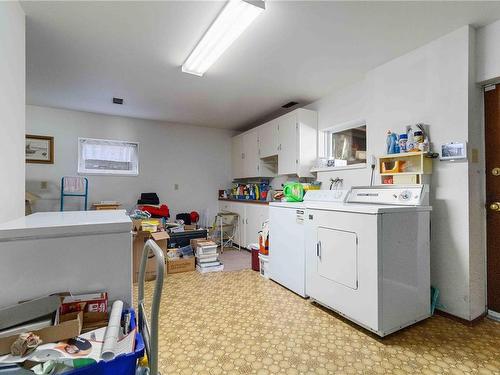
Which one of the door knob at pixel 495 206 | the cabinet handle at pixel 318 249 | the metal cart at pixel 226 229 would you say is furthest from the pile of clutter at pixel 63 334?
the metal cart at pixel 226 229

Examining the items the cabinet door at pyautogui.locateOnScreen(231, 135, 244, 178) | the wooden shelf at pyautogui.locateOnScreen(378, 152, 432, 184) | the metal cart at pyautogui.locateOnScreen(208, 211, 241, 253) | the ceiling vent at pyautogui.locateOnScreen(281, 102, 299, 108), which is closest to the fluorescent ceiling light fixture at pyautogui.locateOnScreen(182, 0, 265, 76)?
the ceiling vent at pyautogui.locateOnScreen(281, 102, 299, 108)

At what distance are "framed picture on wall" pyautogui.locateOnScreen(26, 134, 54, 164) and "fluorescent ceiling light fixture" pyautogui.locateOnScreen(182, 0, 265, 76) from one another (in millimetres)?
2824

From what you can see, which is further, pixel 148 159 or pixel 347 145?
pixel 148 159

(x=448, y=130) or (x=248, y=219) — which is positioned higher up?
(x=448, y=130)

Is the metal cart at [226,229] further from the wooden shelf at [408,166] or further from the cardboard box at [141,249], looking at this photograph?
the wooden shelf at [408,166]

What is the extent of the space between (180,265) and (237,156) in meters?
2.53

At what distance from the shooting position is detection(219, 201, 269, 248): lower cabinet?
3.89m

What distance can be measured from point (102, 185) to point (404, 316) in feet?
14.8

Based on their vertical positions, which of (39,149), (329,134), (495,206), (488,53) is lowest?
(495,206)

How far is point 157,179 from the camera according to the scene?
15.4 feet

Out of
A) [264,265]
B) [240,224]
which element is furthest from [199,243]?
[240,224]

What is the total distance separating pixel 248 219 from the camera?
167 inches

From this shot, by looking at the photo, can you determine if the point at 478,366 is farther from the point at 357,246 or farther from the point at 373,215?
the point at 373,215

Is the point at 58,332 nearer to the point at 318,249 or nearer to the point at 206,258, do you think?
the point at 318,249
